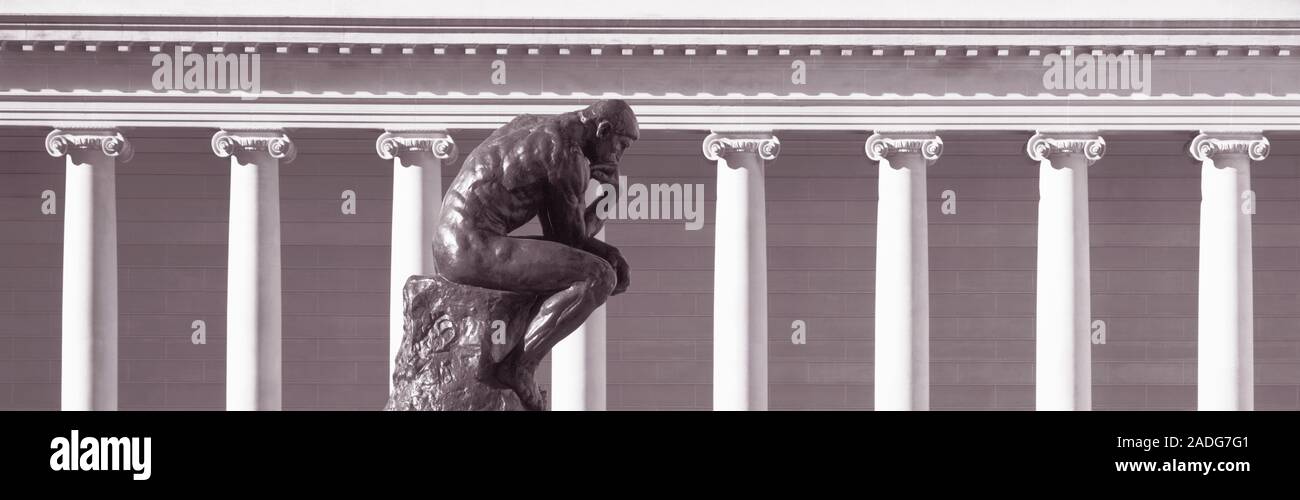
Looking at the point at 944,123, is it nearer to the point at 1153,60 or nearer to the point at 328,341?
the point at 1153,60


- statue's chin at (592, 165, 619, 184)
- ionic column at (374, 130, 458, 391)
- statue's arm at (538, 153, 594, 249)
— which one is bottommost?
statue's arm at (538, 153, 594, 249)

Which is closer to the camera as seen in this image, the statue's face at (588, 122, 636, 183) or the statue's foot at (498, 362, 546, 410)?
the statue's foot at (498, 362, 546, 410)

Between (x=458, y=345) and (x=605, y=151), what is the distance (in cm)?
315

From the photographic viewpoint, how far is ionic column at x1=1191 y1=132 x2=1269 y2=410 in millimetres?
54062

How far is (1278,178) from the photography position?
63.2 meters

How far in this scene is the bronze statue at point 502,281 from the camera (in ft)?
79.0

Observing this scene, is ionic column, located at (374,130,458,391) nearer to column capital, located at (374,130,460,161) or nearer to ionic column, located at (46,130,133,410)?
column capital, located at (374,130,460,161)

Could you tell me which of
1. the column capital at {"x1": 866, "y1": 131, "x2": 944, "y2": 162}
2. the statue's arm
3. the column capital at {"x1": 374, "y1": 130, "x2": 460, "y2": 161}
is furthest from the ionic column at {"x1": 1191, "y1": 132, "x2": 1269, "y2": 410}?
the statue's arm

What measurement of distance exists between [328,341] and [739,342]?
1598 cm

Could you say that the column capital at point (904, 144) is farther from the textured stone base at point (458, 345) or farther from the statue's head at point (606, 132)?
the textured stone base at point (458, 345)

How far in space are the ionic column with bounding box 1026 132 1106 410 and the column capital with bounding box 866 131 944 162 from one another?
269cm

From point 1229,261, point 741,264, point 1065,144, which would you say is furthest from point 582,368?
point 1229,261

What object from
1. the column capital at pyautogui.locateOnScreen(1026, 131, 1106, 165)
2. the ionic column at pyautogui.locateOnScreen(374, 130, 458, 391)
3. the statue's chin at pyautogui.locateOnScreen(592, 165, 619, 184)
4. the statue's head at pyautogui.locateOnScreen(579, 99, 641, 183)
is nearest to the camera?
the statue's head at pyautogui.locateOnScreen(579, 99, 641, 183)
